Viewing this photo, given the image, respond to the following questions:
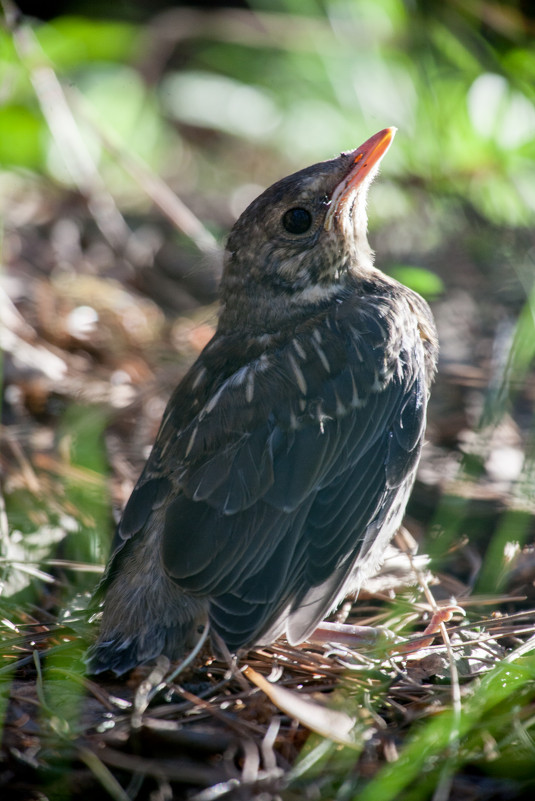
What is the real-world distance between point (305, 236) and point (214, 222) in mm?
2576

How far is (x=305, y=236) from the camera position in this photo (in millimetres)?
2969

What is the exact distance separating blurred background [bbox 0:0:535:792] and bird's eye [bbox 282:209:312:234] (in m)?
0.64

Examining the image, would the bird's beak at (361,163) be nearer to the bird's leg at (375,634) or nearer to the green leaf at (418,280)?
the green leaf at (418,280)

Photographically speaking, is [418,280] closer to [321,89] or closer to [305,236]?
[305,236]

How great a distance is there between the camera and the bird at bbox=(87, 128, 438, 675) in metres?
2.45

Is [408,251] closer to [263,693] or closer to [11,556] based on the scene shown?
[11,556]

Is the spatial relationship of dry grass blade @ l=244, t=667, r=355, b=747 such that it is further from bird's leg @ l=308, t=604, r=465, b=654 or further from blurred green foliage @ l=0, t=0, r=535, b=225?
blurred green foliage @ l=0, t=0, r=535, b=225

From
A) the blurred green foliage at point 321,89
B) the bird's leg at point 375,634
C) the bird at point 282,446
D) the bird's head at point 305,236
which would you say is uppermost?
the blurred green foliage at point 321,89

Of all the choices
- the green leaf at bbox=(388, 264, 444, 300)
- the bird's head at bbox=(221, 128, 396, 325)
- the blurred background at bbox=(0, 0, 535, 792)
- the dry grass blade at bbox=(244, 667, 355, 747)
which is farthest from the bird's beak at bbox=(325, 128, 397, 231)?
the dry grass blade at bbox=(244, 667, 355, 747)

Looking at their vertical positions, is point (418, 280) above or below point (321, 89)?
below

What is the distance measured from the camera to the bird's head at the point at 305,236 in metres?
2.91

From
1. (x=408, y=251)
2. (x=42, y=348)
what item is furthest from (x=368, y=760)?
(x=408, y=251)

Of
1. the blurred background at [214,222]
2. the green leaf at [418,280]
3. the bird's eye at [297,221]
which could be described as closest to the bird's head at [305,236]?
the bird's eye at [297,221]

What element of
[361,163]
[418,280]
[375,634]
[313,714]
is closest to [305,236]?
[361,163]
